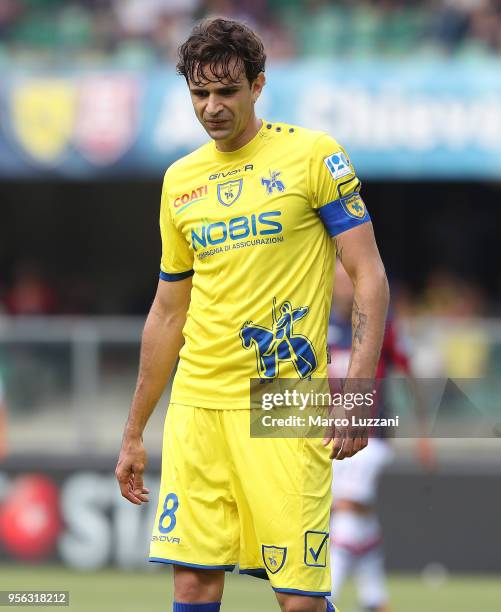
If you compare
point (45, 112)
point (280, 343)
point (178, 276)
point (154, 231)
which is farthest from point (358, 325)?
point (154, 231)

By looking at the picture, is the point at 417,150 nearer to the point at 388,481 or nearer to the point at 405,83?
the point at 405,83

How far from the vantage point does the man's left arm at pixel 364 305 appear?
4395mm

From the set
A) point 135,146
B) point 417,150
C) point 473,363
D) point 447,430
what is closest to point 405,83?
point 417,150

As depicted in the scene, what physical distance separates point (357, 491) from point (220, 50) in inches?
152

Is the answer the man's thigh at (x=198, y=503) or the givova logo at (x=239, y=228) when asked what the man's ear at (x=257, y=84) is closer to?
the givova logo at (x=239, y=228)

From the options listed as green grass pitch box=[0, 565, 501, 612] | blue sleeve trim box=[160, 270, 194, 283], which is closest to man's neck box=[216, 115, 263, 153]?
blue sleeve trim box=[160, 270, 194, 283]

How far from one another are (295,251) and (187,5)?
11465 mm

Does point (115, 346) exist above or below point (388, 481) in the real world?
above

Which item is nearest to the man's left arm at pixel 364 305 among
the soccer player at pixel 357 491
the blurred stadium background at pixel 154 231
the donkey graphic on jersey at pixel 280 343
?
the donkey graphic on jersey at pixel 280 343

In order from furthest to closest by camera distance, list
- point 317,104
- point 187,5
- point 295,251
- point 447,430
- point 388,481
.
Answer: point 187,5 → point 317,104 → point 388,481 → point 447,430 → point 295,251

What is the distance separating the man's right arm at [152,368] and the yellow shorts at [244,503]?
190 mm

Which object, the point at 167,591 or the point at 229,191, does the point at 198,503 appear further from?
the point at 167,591

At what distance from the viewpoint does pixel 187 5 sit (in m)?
15.5

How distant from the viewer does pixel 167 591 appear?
9.01 meters
